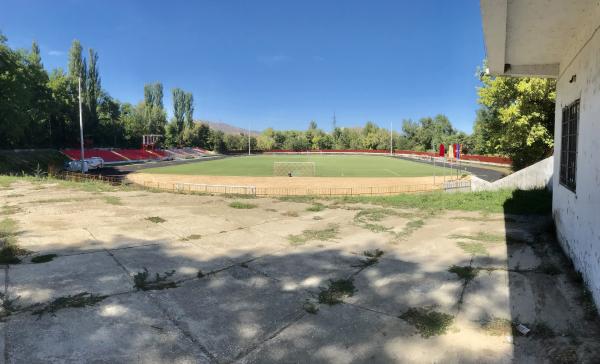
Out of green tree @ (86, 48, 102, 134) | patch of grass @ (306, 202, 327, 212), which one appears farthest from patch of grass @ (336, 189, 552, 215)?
green tree @ (86, 48, 102, 134)

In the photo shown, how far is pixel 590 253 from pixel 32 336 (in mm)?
7842

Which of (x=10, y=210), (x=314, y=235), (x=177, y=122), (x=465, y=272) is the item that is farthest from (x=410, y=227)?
(x=177, y=122)

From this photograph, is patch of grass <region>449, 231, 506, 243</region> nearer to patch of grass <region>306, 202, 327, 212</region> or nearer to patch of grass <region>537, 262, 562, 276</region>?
patch of grass <region>537, 262, 562, 276</region>

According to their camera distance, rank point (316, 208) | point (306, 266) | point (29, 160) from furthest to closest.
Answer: point (29, 160), point (316, 208), point (306, 266)

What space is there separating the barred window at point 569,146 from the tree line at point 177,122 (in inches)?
626

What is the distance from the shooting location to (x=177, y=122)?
114m

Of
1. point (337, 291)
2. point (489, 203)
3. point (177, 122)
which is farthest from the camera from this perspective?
point (177, 122)

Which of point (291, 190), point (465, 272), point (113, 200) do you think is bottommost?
point (291, 190)

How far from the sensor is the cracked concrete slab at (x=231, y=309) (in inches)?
169

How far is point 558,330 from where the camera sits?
4543 millimetres

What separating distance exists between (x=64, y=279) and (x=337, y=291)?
4.44 m

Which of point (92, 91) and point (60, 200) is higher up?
point (92, 91)

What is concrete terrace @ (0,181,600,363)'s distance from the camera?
4.08 metres

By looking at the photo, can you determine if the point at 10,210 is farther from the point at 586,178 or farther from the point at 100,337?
the point at 586,178
